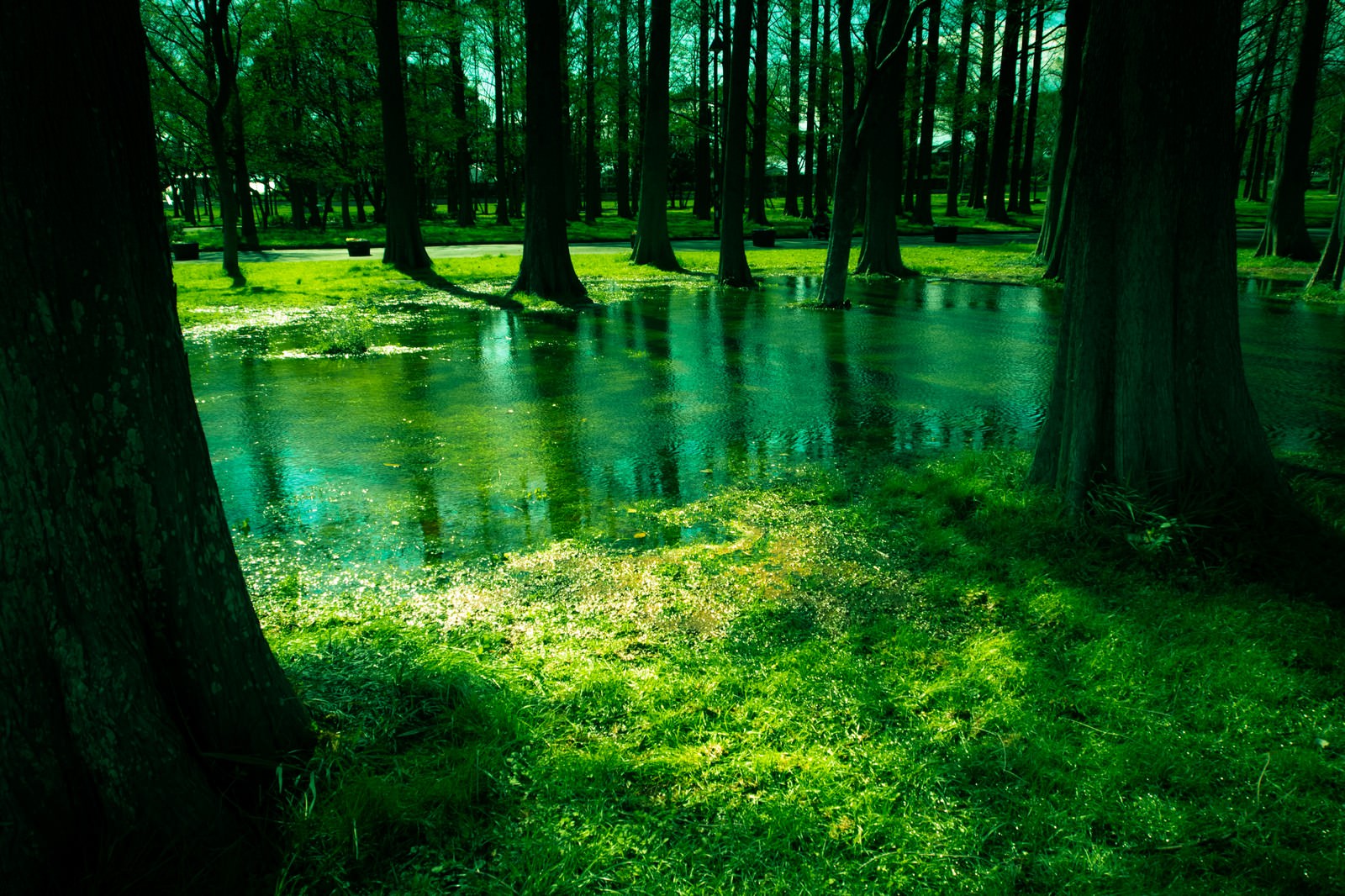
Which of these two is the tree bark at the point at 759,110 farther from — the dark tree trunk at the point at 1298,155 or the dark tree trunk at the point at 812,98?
the dark tree trunk at the point at 1298,155

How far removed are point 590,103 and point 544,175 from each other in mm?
29637

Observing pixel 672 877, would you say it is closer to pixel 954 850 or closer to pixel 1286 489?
pixel 954 850

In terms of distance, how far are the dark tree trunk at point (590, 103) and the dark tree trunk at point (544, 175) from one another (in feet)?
91.5

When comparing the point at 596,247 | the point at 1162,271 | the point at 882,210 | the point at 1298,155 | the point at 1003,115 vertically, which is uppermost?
the point at 1003,115

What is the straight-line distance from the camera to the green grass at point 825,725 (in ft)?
8.20

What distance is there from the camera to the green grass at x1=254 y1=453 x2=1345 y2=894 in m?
2.50

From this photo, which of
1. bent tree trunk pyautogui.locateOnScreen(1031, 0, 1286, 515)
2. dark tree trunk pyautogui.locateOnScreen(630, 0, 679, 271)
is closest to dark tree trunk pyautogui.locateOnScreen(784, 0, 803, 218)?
dark tree trunk pyautogui.locateOnScreen(630, 0, 679, 271)

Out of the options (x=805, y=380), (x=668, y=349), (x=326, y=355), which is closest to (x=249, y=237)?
(x=326, y=355)

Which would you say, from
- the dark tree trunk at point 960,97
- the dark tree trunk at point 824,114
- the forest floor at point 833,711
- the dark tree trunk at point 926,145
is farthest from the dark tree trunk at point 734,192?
the dark tree trunk at point 824,114

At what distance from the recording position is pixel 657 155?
22.1 m

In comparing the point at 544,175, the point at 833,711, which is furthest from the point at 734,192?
the point at 833,711

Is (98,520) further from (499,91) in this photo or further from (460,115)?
(499,91)

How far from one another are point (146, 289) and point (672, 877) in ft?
7.73

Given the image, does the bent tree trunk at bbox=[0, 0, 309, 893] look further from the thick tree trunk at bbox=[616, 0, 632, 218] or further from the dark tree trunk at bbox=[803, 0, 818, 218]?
the thick tree trunk at bbox=[616, 0, 632, 218]
